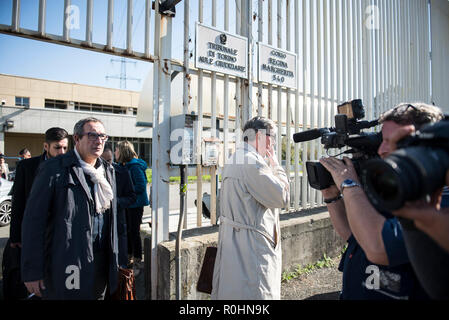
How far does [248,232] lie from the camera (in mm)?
2150

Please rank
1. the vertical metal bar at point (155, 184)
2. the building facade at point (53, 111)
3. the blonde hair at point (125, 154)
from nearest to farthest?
1. the vertical metal bar at point (155, 184)
2. the blonde hair at point (125, 154)
3. the building facade at point (53, 111)

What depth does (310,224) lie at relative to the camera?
4.02 m

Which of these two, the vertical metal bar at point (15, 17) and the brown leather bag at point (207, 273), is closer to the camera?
the vertical metal bar at point (15, 17)

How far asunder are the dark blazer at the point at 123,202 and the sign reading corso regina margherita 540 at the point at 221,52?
5.10ft

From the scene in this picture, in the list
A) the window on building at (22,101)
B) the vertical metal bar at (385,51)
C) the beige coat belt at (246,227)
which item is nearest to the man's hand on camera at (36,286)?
the beige coat belt at (246,227)

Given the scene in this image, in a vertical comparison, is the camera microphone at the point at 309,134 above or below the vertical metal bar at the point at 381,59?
below

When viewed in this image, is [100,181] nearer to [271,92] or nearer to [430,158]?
[430,158]

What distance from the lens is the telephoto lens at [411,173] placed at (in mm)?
750

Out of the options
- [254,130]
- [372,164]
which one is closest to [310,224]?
[254,130]

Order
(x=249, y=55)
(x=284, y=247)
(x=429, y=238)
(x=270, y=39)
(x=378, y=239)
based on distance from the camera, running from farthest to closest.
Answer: (x=270, y=39), (x=284, y=247), (x=249, y=55), (x=378, y=239), (x=429, y=238)

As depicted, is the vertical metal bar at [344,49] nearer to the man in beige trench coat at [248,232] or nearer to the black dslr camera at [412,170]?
the man in beige trench coat at [248,232]

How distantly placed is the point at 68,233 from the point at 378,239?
202 centimetres

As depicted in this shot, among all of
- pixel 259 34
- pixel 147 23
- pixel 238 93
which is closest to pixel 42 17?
pixel 147 23

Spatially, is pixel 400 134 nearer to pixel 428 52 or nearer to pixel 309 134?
pixel 309 134
